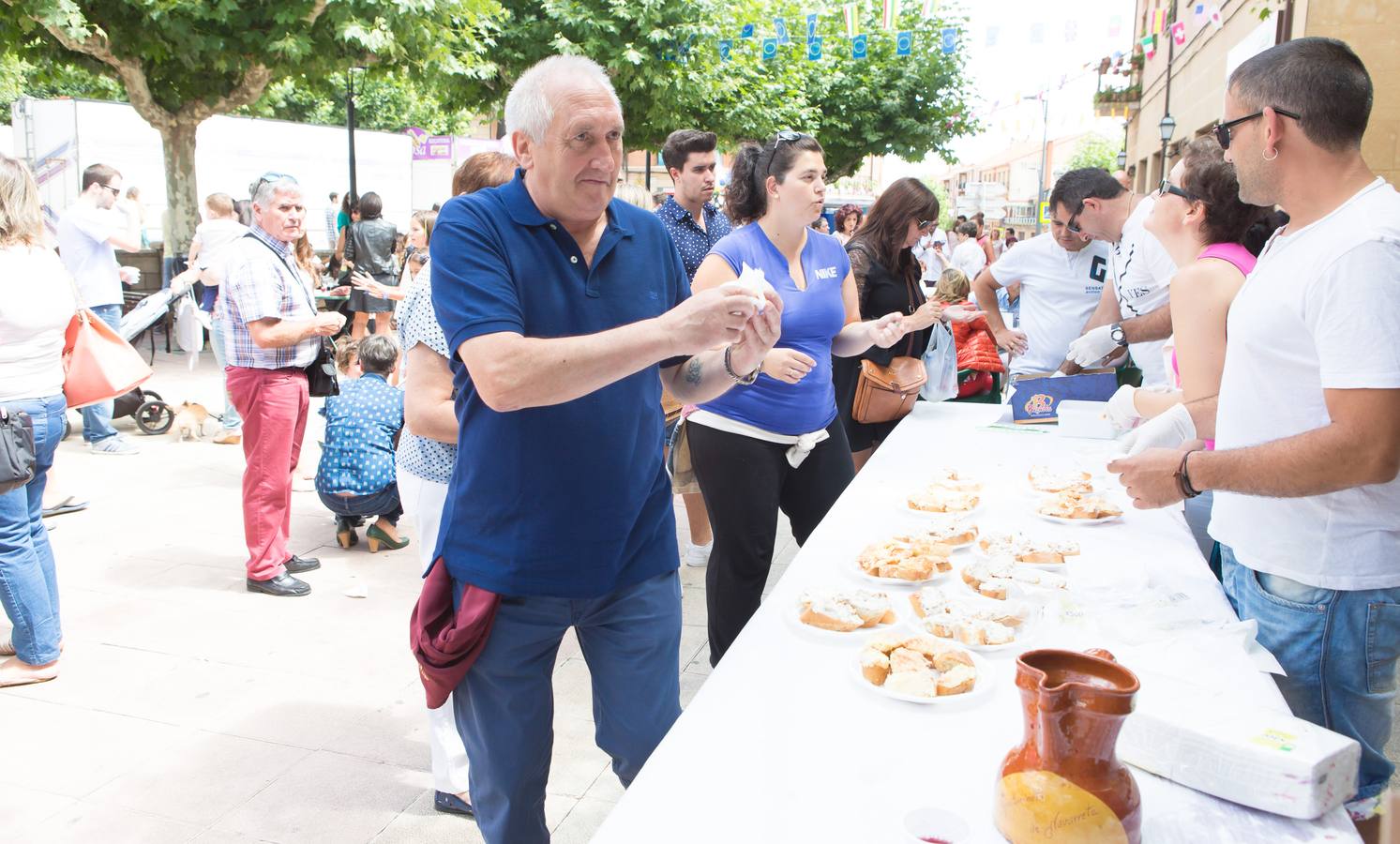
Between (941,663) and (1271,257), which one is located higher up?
(1271,257)

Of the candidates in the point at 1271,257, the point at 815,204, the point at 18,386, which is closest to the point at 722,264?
the point at 815,204

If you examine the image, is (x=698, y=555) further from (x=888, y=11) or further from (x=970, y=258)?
(x=888, y=11)

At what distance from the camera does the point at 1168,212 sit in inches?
111

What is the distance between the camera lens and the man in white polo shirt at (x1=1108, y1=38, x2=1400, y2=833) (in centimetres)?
168

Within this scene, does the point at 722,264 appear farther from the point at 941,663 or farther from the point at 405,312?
the point at 941,663

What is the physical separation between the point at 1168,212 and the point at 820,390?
116 cm

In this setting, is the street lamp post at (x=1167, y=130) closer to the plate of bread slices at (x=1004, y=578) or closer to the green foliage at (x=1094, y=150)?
the plate of bread slices at (x=1004, y=578)

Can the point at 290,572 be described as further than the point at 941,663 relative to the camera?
Yes

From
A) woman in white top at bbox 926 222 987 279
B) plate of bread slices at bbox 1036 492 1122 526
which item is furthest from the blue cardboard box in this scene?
woman in white top at bbox 926 222 987 279

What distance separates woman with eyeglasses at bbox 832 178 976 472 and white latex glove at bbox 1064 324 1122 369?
0.75 meters

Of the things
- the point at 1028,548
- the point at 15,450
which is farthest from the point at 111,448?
the point at 1028,548

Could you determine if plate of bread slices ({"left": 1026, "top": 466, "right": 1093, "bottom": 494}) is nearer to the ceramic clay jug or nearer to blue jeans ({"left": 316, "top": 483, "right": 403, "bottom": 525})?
the ceramic clay jug

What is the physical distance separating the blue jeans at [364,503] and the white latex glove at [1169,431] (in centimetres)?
378

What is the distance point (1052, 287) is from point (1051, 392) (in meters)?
0.95
